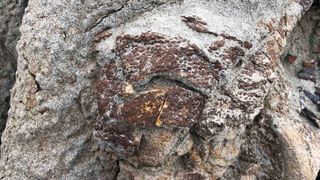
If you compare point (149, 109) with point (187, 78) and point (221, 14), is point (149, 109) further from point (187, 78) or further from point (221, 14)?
point (221, 14)

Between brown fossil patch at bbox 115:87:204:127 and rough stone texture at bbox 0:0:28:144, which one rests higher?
brown fossil patch at bbox 115:87:204:127

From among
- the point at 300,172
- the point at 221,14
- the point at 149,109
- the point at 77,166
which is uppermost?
the point at 221,14

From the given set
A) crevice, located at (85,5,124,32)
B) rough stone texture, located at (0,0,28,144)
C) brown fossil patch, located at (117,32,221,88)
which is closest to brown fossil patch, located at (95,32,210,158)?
brown fossil patch, located at (117,32,221,88)

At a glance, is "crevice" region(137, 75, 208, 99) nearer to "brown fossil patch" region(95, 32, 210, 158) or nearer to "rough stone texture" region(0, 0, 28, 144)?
"brown fossil patch" region(95, 32, 210, 158)

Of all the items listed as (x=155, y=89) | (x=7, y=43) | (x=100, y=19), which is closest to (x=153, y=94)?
(x=155, y=89)

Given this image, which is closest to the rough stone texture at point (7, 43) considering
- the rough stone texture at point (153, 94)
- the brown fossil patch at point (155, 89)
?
the rough stone texture at point (153, 94)

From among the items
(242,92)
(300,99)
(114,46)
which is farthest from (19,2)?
(300,99)

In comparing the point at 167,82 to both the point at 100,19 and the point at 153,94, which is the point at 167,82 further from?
the point at 100,19
